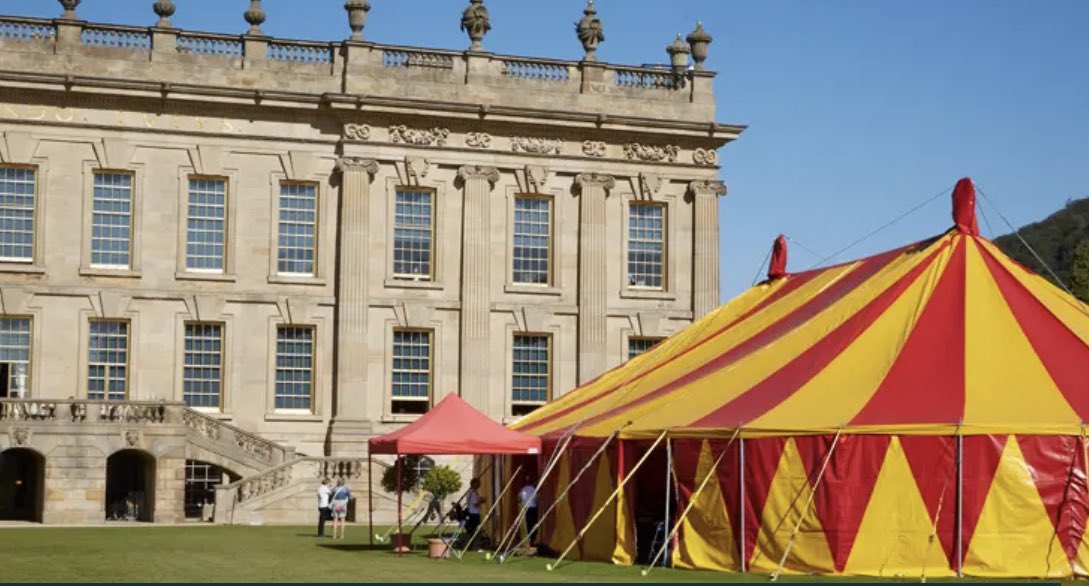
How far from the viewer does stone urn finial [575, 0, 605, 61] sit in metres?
43.9

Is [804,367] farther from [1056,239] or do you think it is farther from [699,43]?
[1056,239]

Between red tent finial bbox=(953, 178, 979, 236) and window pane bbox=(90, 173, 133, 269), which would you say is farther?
window pane bbox=(90, 173, 133, 269)

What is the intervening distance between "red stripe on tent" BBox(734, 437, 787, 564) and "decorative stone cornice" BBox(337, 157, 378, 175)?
867 inches

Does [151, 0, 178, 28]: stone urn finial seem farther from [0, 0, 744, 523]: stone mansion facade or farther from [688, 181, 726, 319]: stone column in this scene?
[688, 181, 726, 319]: stone column

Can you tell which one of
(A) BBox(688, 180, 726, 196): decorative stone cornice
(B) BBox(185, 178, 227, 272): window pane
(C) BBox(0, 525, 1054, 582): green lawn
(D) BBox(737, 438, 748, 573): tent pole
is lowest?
(C) BBox(0, 525, 1054, 582): green lawn

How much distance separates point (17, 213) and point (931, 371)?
969 inches

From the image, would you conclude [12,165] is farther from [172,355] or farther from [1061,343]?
[1061,343]

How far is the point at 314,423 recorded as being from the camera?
40562mm

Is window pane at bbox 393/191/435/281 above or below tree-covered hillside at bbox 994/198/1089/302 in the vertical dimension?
below

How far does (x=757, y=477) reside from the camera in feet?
67.5

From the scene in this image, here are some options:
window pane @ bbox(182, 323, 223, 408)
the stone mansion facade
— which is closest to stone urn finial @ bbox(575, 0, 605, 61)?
the stone mansion facade

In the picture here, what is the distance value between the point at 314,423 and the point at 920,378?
72.5 ft

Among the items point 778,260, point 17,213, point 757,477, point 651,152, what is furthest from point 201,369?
point 757,477

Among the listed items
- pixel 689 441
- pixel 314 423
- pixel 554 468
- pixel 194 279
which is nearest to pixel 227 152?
pixel 194 279
